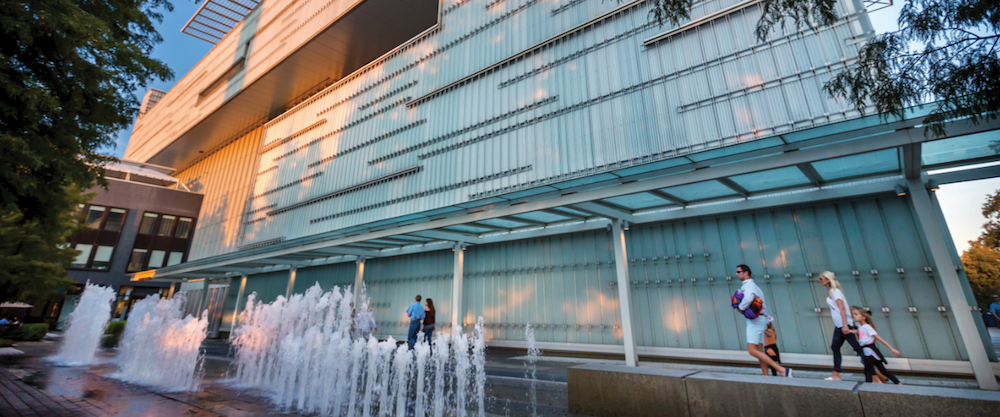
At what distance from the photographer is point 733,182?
8031 millimetres

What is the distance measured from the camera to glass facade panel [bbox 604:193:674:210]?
899cm

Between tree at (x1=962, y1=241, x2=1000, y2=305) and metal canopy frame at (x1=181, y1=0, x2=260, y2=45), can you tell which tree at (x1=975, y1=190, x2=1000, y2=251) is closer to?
tree at (x1=962, y1=241, x2=1000, y2=305)

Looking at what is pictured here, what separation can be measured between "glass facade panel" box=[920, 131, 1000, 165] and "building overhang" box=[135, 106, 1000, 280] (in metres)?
0.01

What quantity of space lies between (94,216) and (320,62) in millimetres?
26007

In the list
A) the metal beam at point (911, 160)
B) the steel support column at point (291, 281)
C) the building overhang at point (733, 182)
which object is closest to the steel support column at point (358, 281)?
the building overhang at point (733, 182)

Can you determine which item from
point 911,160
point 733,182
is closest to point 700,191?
point 733,182

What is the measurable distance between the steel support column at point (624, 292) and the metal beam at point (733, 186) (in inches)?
97.7

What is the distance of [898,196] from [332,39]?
23.0 m

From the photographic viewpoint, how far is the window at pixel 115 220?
32719 mm

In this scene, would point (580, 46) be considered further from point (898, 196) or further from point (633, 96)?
point (898, 196)

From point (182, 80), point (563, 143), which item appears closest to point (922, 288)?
point (563, 143)

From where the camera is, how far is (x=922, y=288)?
7254mm

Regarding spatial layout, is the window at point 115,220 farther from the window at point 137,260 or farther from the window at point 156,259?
the window at point 156,259

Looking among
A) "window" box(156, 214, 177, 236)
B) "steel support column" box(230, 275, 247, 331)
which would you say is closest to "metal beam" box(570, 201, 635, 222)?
"steel support column" box(230, 275, 247, 331)
